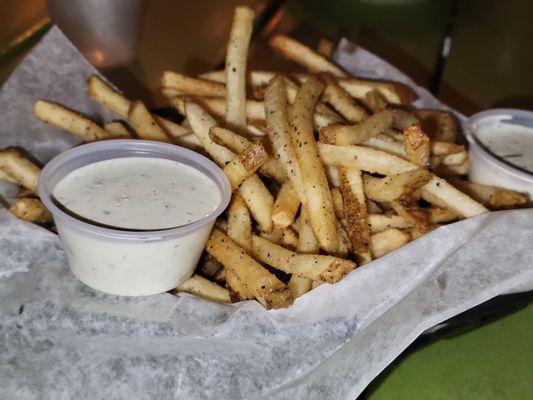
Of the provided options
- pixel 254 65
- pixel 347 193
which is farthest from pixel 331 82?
pixel 254 65

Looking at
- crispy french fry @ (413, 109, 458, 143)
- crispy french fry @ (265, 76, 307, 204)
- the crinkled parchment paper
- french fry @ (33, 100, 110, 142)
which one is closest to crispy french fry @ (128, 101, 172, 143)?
french fry @ (33, 100, 110, 142)

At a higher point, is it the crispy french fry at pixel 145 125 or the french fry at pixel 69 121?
the crispy french fry at pixel 145 125

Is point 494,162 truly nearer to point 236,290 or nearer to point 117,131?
point 236,290

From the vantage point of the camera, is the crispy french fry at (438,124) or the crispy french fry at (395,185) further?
the crispy french fry at (438,124)

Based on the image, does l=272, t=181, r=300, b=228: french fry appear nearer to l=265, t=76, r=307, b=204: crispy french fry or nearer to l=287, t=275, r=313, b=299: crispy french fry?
l=265, t=76, r=307, b=204: crispy french fry

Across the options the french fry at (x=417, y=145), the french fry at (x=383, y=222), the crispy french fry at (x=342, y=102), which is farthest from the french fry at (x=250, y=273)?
the crispy french fry at (x=342, y=102)

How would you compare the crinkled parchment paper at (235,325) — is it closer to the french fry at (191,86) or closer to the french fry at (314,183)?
the french fry at (314,183)

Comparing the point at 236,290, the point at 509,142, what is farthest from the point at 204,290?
the point at 509,142
